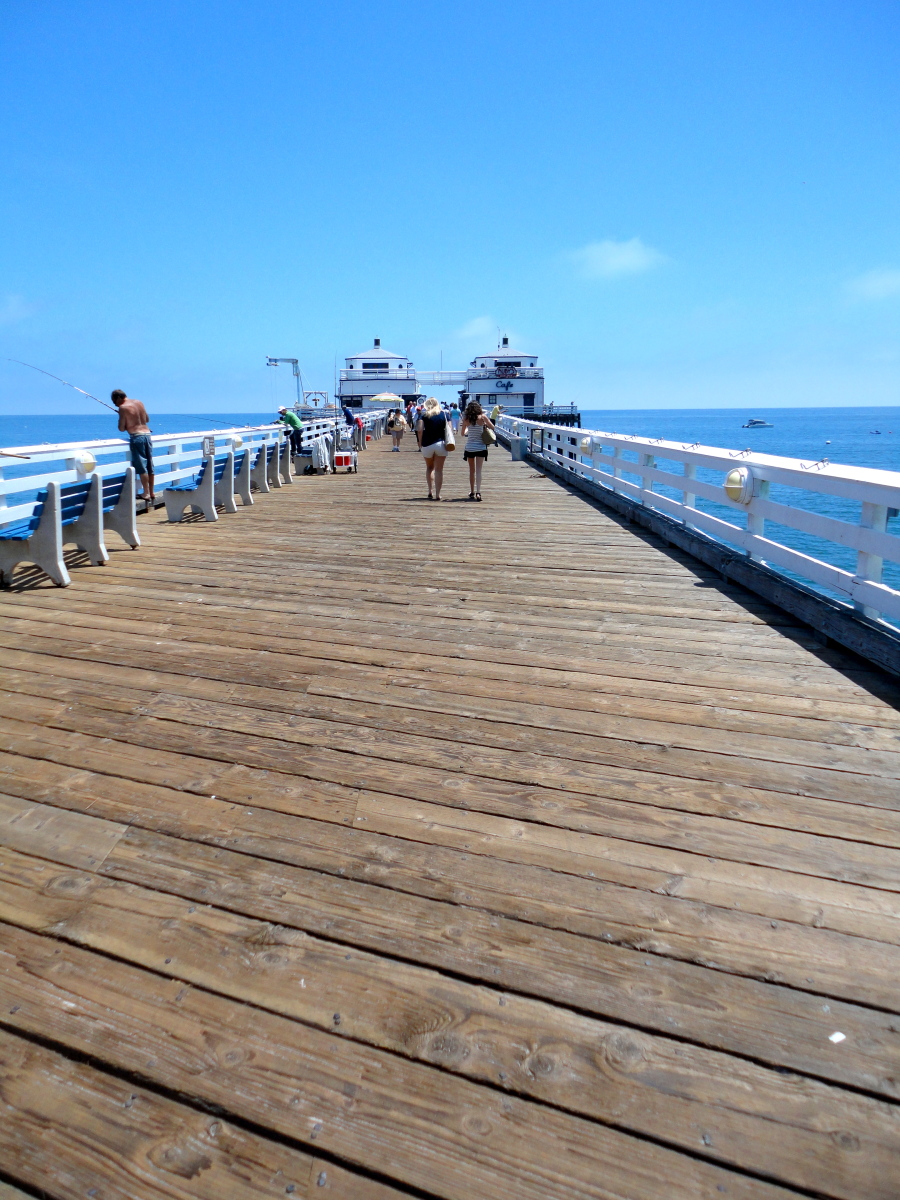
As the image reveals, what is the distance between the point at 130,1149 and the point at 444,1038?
720 mm

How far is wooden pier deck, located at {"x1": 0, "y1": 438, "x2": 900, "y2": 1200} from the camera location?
1604 mm

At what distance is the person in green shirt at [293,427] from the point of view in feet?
57.8

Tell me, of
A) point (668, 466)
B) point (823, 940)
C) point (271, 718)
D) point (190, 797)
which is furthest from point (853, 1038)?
point (668, 466)

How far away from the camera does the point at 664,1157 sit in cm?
157

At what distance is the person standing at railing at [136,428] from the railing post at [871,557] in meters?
8.37

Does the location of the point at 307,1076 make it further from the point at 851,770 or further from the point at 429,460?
the point at 429,460

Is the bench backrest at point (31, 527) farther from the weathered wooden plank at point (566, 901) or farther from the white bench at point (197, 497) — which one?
the weathered wooden plank at point (566, 901)

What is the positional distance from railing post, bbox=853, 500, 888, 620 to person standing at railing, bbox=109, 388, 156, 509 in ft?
27.4

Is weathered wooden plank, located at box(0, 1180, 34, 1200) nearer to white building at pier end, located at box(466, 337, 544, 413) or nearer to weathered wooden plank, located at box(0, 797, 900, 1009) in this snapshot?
weathered wooden plank, located at box(0, 797, 900, 1009)

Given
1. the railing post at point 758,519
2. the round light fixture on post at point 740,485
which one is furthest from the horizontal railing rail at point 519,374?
the railing post at point 758,519

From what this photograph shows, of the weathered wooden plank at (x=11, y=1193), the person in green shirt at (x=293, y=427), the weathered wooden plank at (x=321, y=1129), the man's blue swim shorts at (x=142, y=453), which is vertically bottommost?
the weathered wooden plank at (x=11, y=1193)

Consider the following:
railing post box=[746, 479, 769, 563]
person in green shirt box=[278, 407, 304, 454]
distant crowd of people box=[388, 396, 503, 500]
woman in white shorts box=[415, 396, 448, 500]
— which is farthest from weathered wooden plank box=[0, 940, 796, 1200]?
person in green shirt box=[278, 407, 304, 454]

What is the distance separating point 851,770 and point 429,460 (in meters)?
9.53

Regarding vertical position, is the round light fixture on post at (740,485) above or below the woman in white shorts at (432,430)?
below
